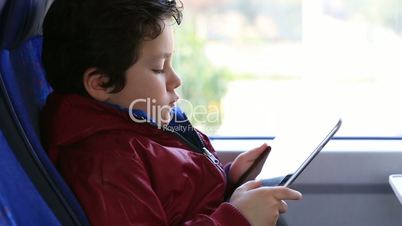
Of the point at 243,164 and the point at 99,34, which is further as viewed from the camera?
the point at 243,164

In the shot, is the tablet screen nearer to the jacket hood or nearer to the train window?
the jacket hood

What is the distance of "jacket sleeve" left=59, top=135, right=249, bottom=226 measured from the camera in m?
0.94

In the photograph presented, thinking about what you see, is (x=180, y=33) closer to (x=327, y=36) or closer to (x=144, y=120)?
(x=327, y=36)

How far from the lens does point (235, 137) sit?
5.33 feet

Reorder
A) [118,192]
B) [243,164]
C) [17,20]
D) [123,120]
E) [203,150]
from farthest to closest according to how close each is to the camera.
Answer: [243,164] → [203,150] → [123,120] → [118,192] → [17,20]

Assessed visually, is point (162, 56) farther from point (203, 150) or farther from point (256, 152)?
point (256, 152)

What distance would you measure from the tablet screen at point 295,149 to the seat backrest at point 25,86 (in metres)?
0.36

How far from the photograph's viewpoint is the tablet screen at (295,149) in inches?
40.9

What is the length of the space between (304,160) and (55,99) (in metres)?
0.45

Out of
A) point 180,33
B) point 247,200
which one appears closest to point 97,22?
point 247,200

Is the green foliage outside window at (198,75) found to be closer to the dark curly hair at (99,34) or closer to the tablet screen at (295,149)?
the tablet screen at (295,149)

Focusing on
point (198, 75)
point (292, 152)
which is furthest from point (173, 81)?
point (198, 75)

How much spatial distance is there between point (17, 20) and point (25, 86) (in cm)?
18

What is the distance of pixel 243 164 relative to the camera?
126 centimetres
